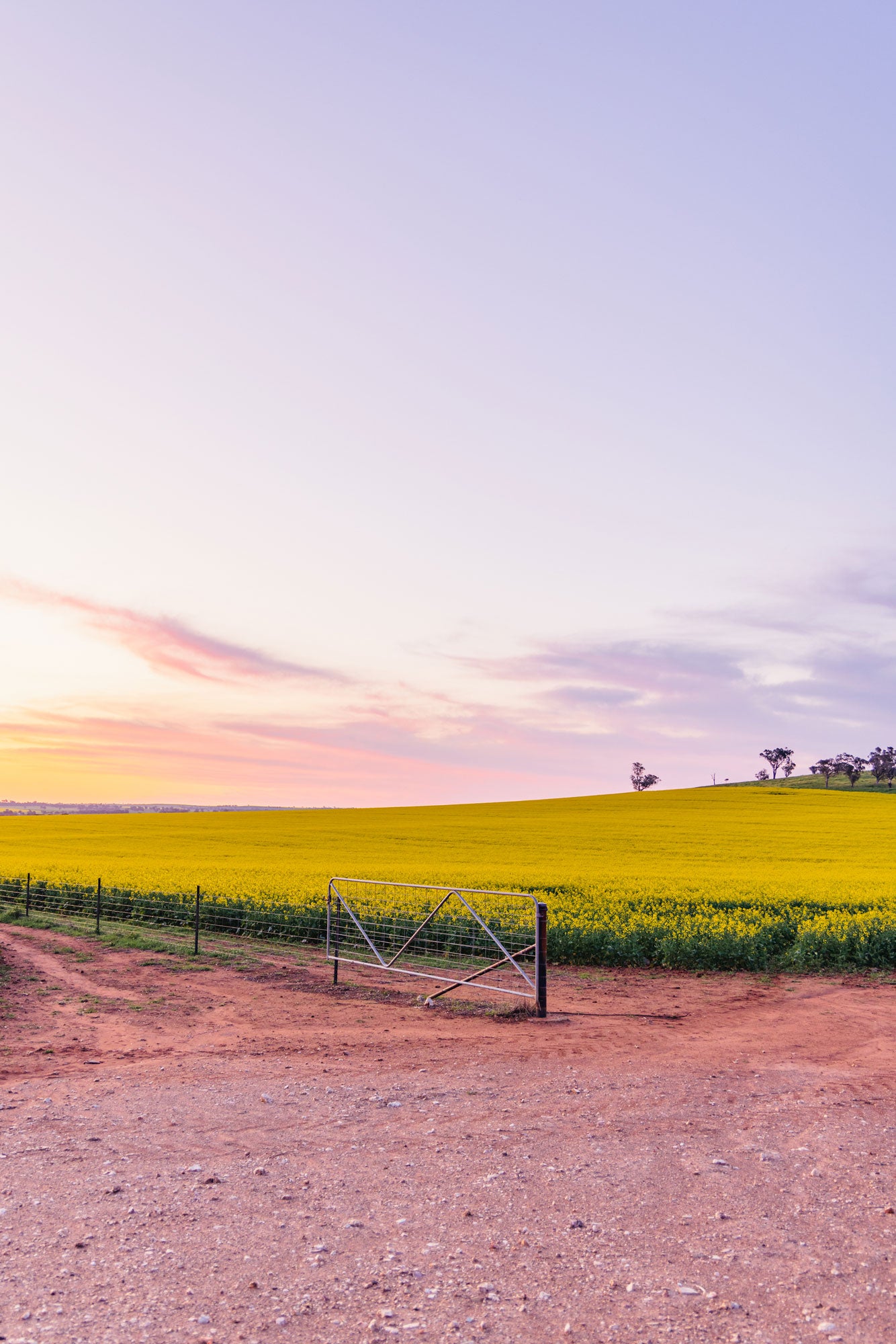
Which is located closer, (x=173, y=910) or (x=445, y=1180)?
(x=445, y=1180)

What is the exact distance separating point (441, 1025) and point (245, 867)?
20.1 meters

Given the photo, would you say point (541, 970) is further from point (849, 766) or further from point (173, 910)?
point (849, 766)

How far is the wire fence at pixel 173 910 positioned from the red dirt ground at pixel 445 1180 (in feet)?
25.9

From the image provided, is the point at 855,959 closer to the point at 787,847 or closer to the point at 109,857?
the point at 787,847

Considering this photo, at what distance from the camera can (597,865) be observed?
31219mm

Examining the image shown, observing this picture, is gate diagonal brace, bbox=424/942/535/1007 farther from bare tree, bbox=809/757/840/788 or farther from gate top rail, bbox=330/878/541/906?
bare tree, bbox=809/757/840/788

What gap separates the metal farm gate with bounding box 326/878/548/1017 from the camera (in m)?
15.5

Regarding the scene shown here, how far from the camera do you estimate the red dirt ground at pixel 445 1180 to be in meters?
4.99

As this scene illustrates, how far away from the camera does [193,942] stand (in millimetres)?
20719

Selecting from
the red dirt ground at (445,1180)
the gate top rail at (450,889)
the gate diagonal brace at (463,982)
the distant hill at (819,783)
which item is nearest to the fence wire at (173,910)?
the gate top rail at (450,889)

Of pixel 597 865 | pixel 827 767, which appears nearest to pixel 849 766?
pixel 827 767

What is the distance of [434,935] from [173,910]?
27.8 ft

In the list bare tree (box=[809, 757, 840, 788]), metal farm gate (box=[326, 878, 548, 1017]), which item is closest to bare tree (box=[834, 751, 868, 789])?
bare tree (box=[809, 757, 840, 788])

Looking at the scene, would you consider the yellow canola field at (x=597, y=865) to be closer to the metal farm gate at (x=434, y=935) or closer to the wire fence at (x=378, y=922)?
the wire fence at (x=378, y=922)
